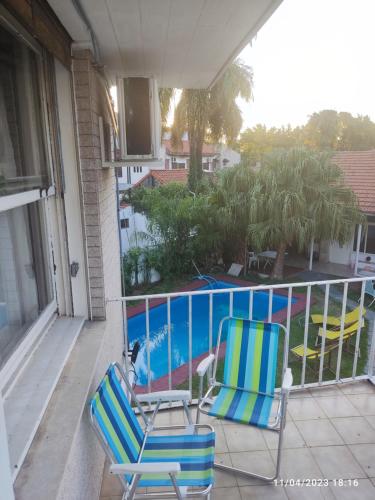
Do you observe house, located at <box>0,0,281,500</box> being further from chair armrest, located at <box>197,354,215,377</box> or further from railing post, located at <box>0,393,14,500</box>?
chair armrest, located at <box>197,354,215,377</box>

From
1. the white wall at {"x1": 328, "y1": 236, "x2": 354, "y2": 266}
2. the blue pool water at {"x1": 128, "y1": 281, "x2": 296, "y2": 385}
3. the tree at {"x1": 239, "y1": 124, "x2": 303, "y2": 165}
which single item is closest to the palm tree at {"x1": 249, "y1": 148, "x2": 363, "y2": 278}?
the blue pool water at {"x1": 128, "y1": 281, "x2": 296, "y2": 385}

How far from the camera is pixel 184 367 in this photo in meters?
6.96

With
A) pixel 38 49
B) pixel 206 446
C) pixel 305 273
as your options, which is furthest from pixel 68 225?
pixel 305 273

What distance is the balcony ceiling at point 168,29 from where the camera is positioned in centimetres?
178

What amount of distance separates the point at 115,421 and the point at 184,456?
0.40m

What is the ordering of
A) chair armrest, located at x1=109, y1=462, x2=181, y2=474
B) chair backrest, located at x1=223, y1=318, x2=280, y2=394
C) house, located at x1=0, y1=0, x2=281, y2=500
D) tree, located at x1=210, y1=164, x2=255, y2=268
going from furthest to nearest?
tree, located at x1=210, y1=164, x2=255, y2=268
chair backrest, located at x1=223, y1=318, x2=280, y2=394
chair armrest, located at x1=109, y1=462, x2=181, y2=474
house, located at x1=0, y1=0, x2=281, y2=500

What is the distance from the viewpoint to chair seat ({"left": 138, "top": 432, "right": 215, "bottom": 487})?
1765 millimetres

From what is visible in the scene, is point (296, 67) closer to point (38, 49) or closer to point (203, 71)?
point (203, 71)

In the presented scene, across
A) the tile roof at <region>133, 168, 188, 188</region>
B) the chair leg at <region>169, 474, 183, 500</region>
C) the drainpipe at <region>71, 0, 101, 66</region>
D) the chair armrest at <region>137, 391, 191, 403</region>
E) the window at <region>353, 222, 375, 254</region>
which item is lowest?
the window at <region>353, 222, 375, 254</region>

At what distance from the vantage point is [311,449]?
2.37 meters

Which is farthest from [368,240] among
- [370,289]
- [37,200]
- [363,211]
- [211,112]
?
[37,200]

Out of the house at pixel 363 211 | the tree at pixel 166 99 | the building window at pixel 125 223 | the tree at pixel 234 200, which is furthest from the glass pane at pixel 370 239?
the building window at pixel 125 223

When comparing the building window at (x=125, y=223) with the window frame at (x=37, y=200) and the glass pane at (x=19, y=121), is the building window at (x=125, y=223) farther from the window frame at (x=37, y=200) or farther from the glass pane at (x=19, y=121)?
the glass pane at (x=19, y=121)

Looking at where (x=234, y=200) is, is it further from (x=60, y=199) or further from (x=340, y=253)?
(x=60, y=199)
